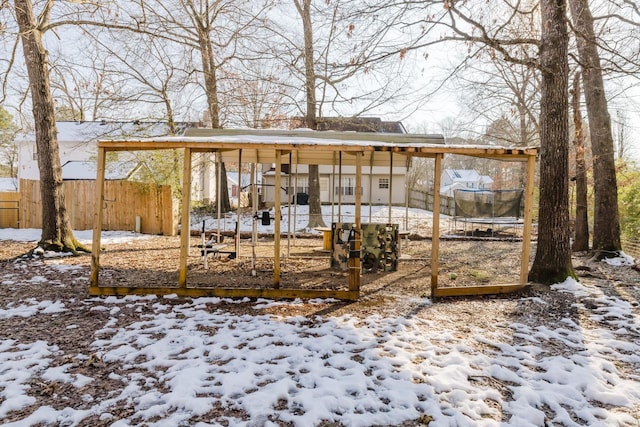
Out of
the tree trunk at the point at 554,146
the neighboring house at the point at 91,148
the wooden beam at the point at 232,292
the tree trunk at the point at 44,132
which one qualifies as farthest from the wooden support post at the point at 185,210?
the neighboring house at the point at 91,148

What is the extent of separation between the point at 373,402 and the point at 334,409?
287 millimetres

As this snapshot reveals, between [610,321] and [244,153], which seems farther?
[244,153]

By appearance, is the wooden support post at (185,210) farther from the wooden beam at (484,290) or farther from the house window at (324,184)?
the house window at (324,184)

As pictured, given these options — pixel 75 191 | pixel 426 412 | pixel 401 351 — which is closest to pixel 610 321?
pixel 401 351

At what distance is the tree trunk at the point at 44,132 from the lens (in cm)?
786

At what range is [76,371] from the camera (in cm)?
314

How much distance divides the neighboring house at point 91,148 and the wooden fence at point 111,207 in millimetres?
1034

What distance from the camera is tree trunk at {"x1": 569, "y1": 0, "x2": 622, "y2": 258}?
8.46 m

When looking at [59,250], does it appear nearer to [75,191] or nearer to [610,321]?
[75,191]

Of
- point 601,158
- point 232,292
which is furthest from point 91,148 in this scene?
point 601,158

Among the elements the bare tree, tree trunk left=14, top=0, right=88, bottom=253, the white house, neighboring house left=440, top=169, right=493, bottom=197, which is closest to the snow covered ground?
tree trunk left=14, top=0, right=88, bottom=253

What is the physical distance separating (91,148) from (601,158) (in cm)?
2341

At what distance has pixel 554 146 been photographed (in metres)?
5.84

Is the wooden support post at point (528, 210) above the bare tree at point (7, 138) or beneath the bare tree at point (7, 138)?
beneath
